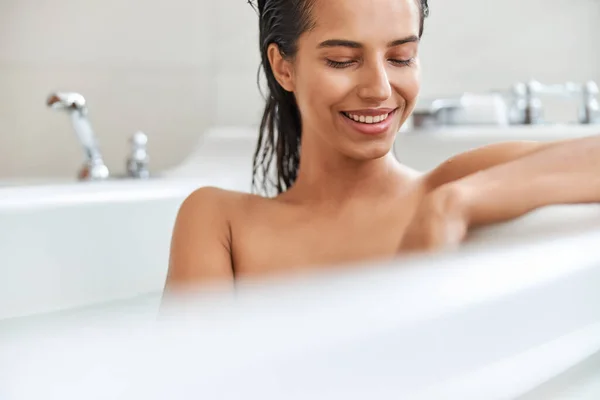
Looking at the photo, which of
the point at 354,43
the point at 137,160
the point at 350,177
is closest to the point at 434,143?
the point at 137,160

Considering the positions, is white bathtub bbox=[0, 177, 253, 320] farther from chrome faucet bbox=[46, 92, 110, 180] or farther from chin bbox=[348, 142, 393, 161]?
chin bbox=[348, 142, 393, 161]

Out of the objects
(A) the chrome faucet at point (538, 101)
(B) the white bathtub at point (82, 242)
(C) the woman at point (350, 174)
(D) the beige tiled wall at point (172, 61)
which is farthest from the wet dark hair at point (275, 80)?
(D) the beige tiled wall at point (172, 61)

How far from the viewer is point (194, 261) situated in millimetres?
737

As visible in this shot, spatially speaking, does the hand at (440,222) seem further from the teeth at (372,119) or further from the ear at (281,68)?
the ear at (281,68)

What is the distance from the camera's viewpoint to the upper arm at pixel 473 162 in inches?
29.7

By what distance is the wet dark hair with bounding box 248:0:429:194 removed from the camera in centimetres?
69

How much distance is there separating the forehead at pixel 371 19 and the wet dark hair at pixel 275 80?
0.03m

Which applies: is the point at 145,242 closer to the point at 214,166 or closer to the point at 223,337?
the point at 214,166

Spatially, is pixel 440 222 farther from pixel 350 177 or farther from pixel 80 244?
pixel 80 244

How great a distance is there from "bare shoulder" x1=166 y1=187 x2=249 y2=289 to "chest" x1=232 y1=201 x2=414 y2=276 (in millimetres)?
16

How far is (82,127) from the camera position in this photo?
1.48 meters

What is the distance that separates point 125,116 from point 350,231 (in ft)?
4.40

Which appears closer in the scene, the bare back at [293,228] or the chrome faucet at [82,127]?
the bare back at [293,228]

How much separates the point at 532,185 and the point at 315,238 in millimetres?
210
